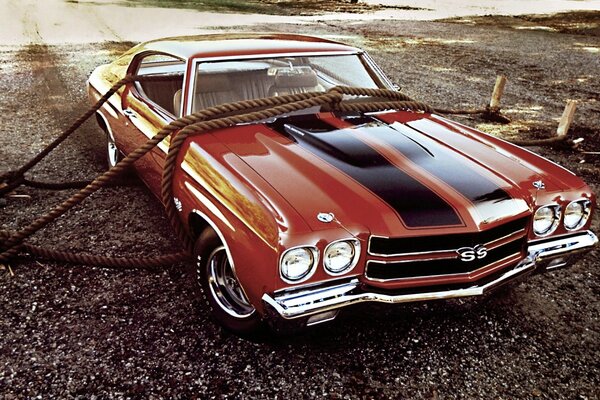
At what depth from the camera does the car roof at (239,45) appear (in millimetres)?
3393

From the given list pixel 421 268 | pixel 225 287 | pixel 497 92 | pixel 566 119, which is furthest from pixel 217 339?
pixel 497 92

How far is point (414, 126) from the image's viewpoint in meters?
3.32

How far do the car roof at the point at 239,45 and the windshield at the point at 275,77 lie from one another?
59 mm

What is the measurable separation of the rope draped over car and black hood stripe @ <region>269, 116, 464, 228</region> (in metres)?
0.13

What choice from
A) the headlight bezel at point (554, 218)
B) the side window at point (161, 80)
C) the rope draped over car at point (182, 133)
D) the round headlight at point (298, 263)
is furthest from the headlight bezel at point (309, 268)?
the side window at point (161, 80)

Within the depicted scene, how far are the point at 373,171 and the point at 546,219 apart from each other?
922 millimetres

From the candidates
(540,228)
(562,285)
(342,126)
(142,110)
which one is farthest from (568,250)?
(142,110)

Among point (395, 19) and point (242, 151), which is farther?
point (395, 19)

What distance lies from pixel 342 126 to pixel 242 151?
698 millimetres

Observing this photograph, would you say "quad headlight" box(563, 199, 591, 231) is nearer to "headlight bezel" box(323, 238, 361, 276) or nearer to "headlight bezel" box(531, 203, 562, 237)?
"headlight bezel" box(531, 203, 562, 237)

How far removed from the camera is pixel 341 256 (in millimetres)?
2311

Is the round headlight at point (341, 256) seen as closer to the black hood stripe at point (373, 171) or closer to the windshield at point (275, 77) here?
the black hood stripe at point (373, 171)

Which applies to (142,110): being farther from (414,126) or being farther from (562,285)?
(562,285)

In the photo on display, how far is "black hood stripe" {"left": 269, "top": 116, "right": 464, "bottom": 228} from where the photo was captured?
7.80 ft
